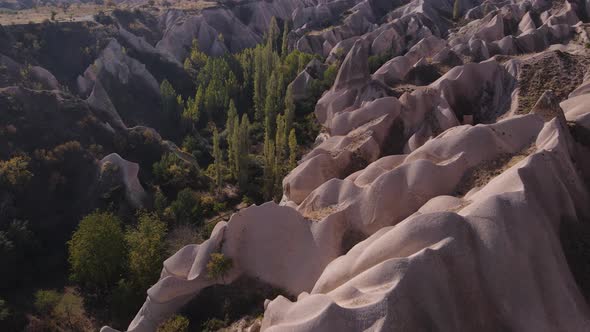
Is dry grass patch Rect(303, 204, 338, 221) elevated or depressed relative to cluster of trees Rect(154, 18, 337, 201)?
elevated

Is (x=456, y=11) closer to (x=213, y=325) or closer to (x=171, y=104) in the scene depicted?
(x=171, y=104)

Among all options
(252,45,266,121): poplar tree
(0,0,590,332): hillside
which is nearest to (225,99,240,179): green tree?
(0,0,590,332): hillside

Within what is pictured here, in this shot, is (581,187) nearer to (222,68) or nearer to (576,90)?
(576,90)

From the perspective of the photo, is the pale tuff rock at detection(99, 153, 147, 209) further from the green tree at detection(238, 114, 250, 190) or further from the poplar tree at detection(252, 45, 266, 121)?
the poplar tree at detection(252, 45, 266, 121)

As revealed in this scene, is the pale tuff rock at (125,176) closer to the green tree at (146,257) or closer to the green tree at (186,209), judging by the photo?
the green tree at (186,209)

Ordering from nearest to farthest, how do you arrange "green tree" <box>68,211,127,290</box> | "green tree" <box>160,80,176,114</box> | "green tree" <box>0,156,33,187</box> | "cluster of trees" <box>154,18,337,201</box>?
"green tree" <box>68,211,127,290</box> → "green tree" <box>0,156,33,187</box> → "cluster of trees" <box>154,18,337,201</box> → "green tree" <box>160,80,176,114</box>
